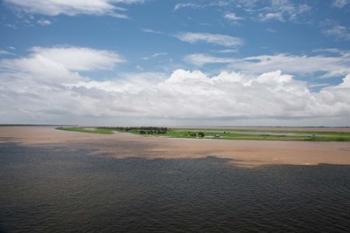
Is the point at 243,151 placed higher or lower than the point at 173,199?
higher

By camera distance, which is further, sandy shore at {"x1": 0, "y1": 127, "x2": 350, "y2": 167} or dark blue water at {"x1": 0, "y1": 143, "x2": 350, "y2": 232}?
sandy shore at {"x1": 0, "y1": 127, "x2": 350, "y2": 167}

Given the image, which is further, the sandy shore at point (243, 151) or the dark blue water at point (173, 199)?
the sandy shore at point (243, 151)

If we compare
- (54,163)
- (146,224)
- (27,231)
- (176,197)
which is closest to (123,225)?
(146,224)

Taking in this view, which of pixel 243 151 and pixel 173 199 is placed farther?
pixel 243 151

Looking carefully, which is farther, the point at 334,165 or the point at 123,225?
the point at 334,165

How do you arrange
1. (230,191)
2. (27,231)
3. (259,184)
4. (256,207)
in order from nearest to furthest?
(27,231), (256,207), (230,191), (259,184)

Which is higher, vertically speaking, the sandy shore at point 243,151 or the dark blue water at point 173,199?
the sandy shore at point 243,151

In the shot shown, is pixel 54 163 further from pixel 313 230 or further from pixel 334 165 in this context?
pixel 334 165

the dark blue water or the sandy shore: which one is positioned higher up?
the sandy shore
